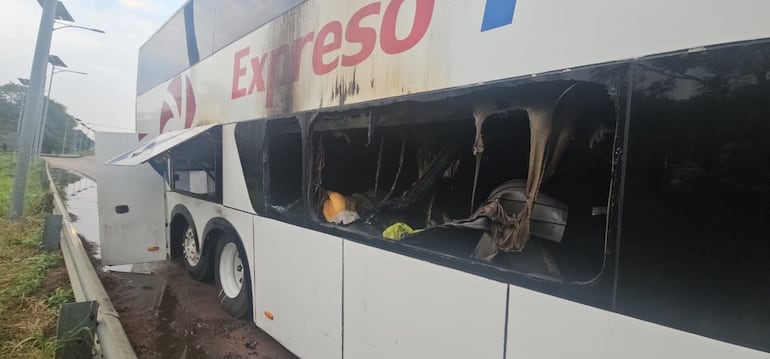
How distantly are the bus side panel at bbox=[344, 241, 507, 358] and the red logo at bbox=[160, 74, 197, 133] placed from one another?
3669mm

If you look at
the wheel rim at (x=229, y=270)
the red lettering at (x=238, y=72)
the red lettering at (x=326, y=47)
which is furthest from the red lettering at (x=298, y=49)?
the wheel rim at (x=229, y=270)

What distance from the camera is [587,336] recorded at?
1410 mm

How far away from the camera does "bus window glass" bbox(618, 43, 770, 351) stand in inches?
41.5

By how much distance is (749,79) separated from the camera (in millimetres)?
1058

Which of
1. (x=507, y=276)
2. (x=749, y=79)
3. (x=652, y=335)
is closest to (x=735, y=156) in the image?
(x=749, y=79)

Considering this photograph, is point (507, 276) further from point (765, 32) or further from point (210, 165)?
point (210, 165)

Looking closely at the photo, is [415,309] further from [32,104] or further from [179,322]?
[32,104]

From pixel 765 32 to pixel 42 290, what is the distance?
21.9ft

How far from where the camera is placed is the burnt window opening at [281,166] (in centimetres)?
336

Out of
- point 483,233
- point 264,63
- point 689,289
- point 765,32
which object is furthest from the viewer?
point 264,63

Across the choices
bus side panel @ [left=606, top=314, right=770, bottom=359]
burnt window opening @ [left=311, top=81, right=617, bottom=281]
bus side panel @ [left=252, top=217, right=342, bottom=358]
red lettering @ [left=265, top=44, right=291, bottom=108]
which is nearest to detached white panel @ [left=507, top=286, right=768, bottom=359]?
bus side panel @ [left=606, top=314, right=770, bottom=359]

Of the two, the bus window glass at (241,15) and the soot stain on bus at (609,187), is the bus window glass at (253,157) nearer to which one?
the soot stain on bus at (609,187)

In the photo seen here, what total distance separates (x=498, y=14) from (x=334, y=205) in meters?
1.90

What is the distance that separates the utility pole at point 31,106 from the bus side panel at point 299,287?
8.17 meters
